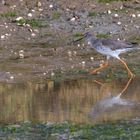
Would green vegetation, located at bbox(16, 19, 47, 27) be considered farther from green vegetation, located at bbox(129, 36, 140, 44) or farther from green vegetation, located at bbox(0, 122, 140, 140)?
green vegetation, located at bbox(0, 122, 140, 140)

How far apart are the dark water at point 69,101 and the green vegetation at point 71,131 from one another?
0.27 metres

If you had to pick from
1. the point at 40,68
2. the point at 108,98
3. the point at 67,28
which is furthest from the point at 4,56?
the point at 108,98

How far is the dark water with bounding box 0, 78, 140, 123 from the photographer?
10609mm

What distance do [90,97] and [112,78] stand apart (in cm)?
149

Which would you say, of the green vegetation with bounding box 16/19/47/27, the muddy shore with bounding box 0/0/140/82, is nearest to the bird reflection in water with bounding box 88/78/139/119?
the muddy shore with bounding box 0/0/140/82

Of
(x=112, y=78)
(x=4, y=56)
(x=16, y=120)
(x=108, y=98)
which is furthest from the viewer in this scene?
(x=4, y=56)

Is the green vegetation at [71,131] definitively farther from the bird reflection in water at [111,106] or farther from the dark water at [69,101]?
the bird reflection in water at [111,106]

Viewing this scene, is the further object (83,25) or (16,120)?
(83,25)

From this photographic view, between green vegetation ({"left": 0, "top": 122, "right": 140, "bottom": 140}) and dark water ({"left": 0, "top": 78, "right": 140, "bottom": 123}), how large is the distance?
27 cm

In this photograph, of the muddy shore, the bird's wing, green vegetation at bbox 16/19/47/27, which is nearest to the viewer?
the bird's wing

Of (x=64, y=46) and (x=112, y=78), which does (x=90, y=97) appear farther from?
(x=64, y=46)

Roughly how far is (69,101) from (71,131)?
4.92 feet

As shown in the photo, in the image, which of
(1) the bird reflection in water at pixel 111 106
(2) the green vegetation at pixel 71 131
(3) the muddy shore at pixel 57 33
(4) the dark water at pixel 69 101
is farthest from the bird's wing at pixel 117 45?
(2) the green vegetation at pixel 71 131

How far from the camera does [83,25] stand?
1630cm
